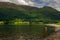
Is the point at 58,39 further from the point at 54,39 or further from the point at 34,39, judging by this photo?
the point at 34,39

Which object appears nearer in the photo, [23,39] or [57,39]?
[57,39]

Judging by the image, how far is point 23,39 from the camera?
207 ft

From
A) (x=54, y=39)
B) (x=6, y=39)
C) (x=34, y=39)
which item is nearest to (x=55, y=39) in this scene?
(x=54, y=39)

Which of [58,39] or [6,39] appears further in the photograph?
[6,39]

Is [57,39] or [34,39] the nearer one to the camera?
[57,39]

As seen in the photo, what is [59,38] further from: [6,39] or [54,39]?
[6,39]

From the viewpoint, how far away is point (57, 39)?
5609cm

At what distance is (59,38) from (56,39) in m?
2.69

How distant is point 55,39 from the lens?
55.6m

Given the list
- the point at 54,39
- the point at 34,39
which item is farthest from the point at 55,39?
the point at 34,39

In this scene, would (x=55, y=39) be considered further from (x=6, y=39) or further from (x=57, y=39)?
(x=6, y=39)

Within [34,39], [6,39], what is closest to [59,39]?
[34,39]

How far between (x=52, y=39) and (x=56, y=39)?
1.10 m

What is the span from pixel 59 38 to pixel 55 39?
9.87 ft
